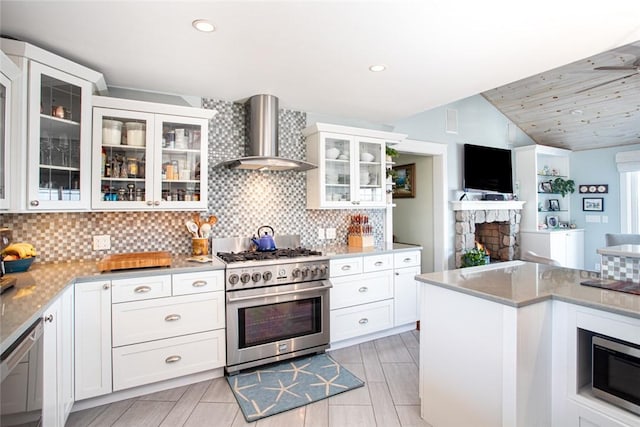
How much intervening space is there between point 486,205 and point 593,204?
2.34 metres

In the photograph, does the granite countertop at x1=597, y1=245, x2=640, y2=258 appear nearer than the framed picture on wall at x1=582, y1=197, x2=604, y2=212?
Yes

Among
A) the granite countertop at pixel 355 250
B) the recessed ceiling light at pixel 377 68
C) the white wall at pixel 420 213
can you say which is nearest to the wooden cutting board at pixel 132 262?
the granite countertop at pixel 355 250

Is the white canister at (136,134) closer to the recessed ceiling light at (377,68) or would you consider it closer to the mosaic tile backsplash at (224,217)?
the mosaic tile backsplash at (224,217)

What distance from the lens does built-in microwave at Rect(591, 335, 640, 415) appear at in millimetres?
1483

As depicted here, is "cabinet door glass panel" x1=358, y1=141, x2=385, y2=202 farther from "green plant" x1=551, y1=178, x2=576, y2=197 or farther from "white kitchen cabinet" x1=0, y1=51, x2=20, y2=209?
"green plant" x1=551, y1=178, x2=576, y2=197

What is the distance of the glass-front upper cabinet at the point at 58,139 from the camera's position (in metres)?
2.06

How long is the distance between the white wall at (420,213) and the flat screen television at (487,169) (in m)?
0.52

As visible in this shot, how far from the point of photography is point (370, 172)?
3.82 meters

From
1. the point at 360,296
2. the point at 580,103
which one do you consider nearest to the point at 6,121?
the point at 360,296

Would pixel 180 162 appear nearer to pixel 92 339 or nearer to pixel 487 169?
pixel 92 339

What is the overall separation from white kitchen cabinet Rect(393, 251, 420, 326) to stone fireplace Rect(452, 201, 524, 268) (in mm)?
1354

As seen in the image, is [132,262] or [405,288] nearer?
[132,262]

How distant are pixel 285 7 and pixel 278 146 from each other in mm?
1636

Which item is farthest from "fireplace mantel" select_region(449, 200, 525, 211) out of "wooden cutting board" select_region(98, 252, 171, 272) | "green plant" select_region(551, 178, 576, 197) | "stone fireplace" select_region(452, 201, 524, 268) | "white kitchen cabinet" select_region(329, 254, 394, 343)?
"wooden cutting board" select_region(98, 252, 171, 272)
